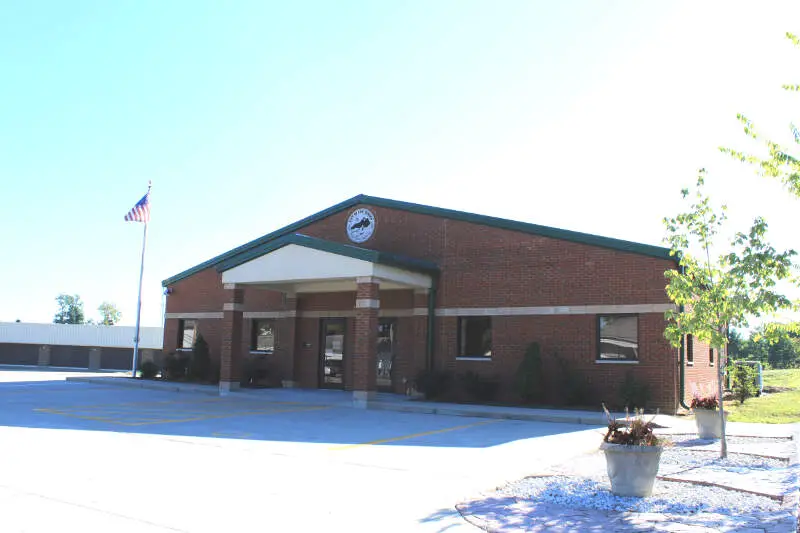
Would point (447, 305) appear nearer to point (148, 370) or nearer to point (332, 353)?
point (332, 353)

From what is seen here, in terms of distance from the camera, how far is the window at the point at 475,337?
821 inches

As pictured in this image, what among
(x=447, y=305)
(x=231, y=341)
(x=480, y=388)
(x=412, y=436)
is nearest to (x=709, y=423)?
(x=412, y=436)

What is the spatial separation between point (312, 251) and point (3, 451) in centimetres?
1123

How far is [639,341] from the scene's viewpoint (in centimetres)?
1817

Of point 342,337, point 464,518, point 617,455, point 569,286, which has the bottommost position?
point 464,518

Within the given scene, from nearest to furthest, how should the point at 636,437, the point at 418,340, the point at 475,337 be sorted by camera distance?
the point at 636,437 < the point at 475,337 < the point at 418,340

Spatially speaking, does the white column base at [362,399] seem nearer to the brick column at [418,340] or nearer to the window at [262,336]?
the brick column at [418,340]

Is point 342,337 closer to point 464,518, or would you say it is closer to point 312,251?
point 312,251

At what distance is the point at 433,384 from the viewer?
786 inches

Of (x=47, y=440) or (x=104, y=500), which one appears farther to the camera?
(x=47, y=440)

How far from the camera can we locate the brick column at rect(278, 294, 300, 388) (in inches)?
965

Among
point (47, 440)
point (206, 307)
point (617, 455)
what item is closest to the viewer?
point (617, 455)

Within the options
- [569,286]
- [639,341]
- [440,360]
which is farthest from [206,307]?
[639,341]

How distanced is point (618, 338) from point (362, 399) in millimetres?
7186
